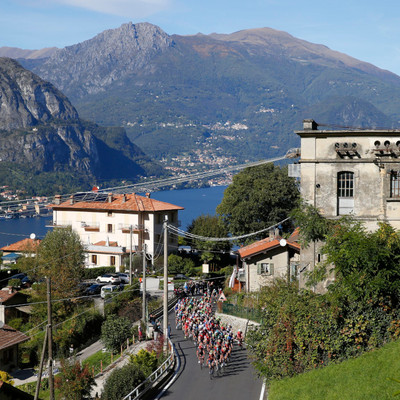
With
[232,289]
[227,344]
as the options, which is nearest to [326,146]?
[227,344]

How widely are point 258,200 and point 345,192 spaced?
3160 cm

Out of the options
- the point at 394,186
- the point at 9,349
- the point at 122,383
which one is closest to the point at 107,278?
the point at 9,349

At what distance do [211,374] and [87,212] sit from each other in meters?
47.5

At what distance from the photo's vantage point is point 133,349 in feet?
120

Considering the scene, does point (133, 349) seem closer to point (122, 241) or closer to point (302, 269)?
point (302, 269)

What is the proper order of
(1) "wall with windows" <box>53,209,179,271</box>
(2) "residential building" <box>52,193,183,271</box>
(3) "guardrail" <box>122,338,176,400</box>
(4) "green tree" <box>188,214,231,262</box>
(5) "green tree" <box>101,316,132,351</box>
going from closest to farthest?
(3) "guardrail" <box>122,338,176,400</box>
(5) "green tree" <box>101,316,132,351</box>
(4) "green tree" <box>188,214,231,262</box>
(2) "residential building" <box>52,193,183,271</box>
(1) "wall with windows" <box>53,209,179,271</box>

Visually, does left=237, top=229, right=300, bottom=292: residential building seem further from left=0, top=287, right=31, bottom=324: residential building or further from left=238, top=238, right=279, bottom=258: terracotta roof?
left=0, top=287, right=31, bottom=324: residential building

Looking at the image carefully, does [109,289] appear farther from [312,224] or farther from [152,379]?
[152,379]

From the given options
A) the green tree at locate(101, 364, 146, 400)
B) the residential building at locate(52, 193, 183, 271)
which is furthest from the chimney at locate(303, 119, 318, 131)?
the residential building at locate(52, 193, 183, 271)

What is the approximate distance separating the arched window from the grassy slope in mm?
9684

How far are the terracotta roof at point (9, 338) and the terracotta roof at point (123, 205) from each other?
1115 inches

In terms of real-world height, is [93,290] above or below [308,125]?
below

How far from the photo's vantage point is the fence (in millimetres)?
37531

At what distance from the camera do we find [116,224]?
237 feet
